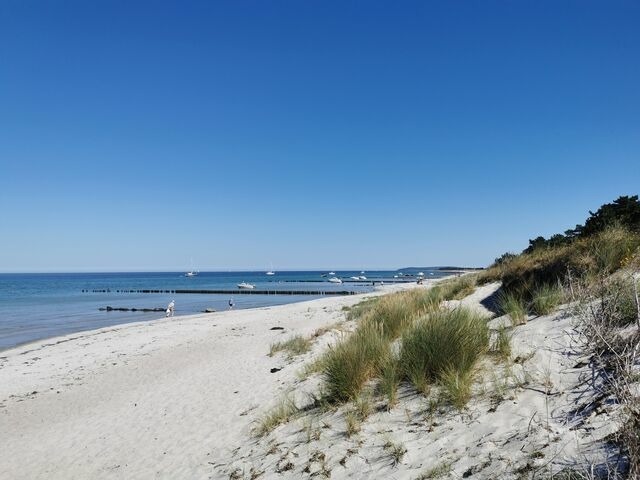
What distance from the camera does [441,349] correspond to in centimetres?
643

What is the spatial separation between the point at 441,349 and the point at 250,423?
373 cm

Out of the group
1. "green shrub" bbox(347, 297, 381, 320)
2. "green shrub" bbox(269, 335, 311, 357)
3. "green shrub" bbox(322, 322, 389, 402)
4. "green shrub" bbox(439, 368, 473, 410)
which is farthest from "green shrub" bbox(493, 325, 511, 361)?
"green shrub" bbox(347, 297, 381, 320)

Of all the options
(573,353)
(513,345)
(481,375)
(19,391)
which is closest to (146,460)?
(481,375)

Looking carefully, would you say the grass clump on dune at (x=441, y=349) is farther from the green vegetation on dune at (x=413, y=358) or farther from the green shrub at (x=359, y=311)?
the green shrub at (x=359, y=311)

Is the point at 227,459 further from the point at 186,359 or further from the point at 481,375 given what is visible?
the point at 186,359

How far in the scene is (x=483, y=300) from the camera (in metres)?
15.1

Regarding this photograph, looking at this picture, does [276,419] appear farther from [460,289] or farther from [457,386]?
[460,289]

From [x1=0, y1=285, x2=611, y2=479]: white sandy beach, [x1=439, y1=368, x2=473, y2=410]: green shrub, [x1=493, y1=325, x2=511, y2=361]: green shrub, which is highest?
[x1=493, y1=325, x2=511, y2=361]: green shrub

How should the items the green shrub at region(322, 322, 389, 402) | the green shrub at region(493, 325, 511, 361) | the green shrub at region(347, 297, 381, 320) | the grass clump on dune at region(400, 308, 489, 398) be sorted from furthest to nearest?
1. the green shrub at region(347, 297, 381, 320)
2. the green shrub at region(322, 322, 389, 402)
3. the green shrub at region(493, 325, 511, 361)
4. the grass clump on dune at region(400, 308, 489, 398)

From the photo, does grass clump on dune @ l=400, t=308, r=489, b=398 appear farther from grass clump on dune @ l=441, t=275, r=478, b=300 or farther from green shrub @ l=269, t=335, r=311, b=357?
grass clump on dune @ l=441, t=275, r=478, b=300

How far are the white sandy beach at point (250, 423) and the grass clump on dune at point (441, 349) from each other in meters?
0.34

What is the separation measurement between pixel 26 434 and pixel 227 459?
5945mm

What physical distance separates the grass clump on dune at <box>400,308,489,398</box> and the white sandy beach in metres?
0.34

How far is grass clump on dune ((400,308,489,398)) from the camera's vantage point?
243 inches
